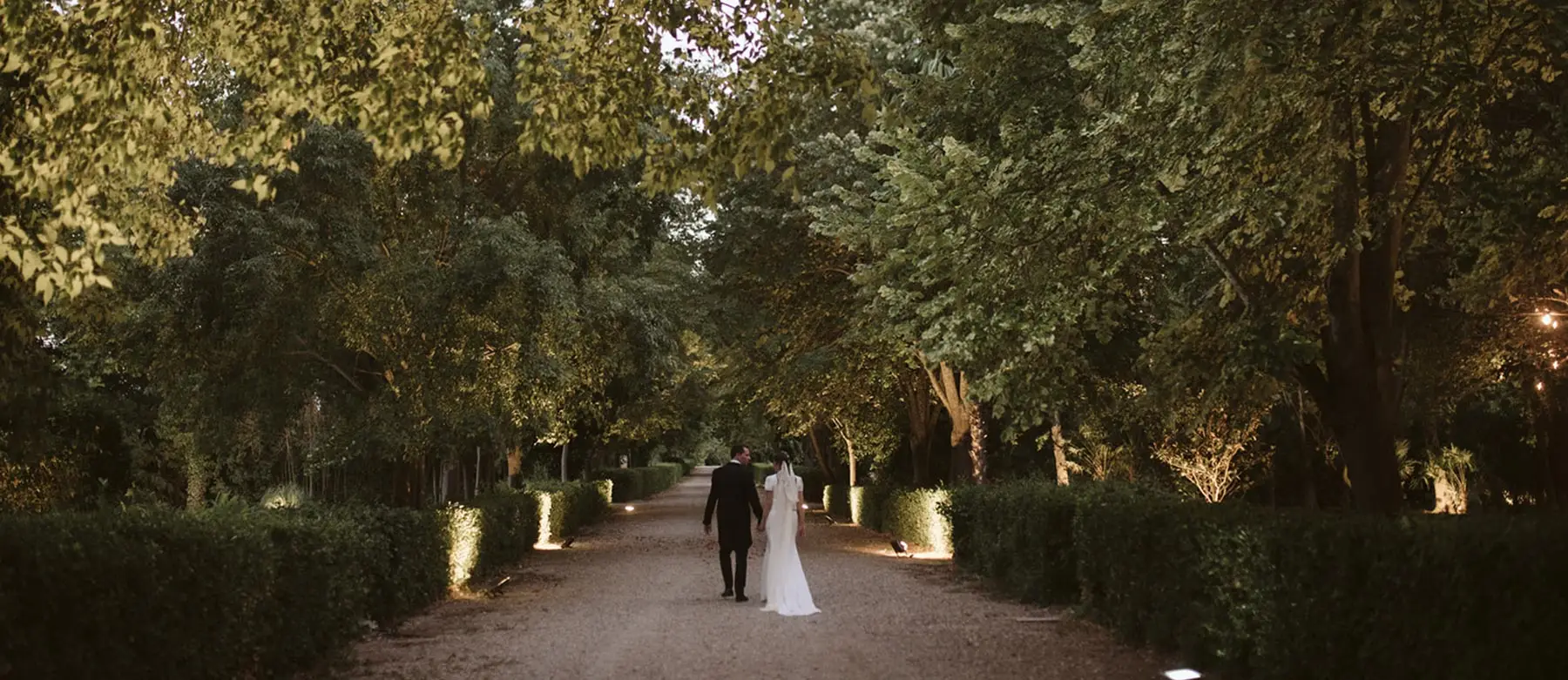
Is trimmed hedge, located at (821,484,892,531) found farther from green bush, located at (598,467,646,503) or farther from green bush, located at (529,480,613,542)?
green bush, located at (598,467,646,503)

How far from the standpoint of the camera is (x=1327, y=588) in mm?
7535

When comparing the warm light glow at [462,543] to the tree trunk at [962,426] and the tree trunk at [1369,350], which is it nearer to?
the tree trunk at [1369,350]

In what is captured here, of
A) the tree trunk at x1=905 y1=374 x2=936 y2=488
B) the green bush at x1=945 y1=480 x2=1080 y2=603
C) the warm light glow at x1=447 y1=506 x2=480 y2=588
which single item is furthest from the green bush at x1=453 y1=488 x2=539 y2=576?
the tree trunk at x1=905 y1=374 x2=936 y2=488

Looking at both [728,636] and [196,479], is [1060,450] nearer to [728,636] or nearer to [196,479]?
[728,636]

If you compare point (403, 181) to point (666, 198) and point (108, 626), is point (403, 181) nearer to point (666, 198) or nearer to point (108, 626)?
point (666, 198)

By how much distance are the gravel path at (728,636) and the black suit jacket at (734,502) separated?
2.48ft

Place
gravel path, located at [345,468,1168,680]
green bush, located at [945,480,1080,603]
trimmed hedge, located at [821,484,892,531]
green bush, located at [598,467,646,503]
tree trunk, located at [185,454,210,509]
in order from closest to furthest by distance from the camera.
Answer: gravel path, located at [345,468,1168,680], green bush, located at [945,480,1080,603], tree trunk, located at [185,454,210,509], trimmed hedge, located at [821,484,892,531], green bush, located at [598,467,646,503]

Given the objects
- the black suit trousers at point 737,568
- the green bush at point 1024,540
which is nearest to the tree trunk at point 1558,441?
the green bush at point 1024,540

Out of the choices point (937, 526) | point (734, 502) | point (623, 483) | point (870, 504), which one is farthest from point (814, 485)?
point (734, 502)

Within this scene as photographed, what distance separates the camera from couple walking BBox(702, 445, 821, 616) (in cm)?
1354

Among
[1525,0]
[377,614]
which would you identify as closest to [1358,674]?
[1525,0]

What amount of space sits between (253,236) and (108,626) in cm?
795

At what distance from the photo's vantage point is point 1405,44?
30.5 feet

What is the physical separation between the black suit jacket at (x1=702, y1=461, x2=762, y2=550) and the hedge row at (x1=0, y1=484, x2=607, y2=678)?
358 centimetres
